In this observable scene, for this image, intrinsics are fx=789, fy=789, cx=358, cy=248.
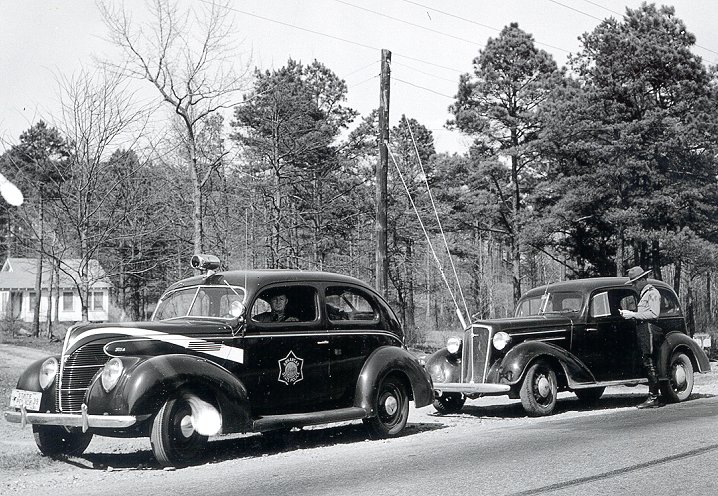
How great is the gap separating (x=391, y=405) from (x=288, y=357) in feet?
5.89

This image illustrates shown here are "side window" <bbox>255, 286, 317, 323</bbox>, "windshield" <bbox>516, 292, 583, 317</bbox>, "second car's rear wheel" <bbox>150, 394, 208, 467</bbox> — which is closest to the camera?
"second car's rear wheel" <bbox>150, 394, 208, 467</bbox>

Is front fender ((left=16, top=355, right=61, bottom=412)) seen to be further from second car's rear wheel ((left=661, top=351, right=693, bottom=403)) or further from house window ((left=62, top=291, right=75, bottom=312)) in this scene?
house window ((left=62, top=291, right=75, bottom=312))

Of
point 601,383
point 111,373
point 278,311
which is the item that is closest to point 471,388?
point 601,383

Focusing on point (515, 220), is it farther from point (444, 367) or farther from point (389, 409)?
point (389, 409)

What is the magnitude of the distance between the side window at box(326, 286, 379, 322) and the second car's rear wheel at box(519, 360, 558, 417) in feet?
9.19

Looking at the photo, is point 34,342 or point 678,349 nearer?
point 678,349

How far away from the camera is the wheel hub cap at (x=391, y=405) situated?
1013cm

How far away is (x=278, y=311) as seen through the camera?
9.35 metres

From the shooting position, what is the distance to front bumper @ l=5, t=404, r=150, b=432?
295 inches

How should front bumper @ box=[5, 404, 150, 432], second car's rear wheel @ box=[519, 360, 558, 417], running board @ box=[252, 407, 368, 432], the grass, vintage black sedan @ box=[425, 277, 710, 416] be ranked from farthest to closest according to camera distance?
1. the grass
2. vintage black sedan @ box=[425, 277, 710, 416]
3. second car's rear wheel @ box=[519, 360, 558, 417]
4. running board @ box=[252, 407, 368, 432]
5. front bumper @ box=[5, 404, 150, 432]

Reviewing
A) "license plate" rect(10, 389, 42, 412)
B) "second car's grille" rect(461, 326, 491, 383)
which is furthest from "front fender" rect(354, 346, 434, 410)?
"license plate" rect(10, 389, 42, 412)

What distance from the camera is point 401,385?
33.9 feet

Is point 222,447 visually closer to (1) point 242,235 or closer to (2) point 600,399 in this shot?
(2) point 600,399

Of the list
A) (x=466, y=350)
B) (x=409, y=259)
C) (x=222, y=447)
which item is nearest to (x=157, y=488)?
(x=222, y=447)
